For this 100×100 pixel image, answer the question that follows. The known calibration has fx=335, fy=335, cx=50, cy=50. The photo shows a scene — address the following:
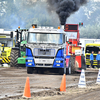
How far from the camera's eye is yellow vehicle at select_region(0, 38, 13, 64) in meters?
28.5

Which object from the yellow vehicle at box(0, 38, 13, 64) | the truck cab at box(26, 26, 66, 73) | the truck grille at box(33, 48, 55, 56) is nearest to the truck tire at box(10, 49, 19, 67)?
the yellow vehicle at box(0, 38, 13, 64)

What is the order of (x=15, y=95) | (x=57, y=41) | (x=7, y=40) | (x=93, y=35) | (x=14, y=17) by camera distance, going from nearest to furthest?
(x=15, y=95) → (x=57, y=41) → (x=7, y=40) → (x=93, y=35) → (x=14, y=17)

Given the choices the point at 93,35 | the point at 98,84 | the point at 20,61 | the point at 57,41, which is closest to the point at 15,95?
the point at 98,84

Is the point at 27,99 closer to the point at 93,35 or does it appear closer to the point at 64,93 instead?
the point at 64,93

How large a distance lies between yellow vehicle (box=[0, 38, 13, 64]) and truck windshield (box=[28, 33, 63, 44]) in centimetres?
871

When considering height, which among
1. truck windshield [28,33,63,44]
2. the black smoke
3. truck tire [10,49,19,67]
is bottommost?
truck tire [10,49,19,67]

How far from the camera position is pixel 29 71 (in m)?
20.8

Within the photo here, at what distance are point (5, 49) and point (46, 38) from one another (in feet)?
33.0

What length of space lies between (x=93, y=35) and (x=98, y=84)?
9592cm

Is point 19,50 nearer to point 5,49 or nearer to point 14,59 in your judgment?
point 14,59

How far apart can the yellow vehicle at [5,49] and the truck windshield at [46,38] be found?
8.71 meters

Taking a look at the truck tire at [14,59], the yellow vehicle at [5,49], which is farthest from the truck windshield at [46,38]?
the yellow vehicle at [5,49]

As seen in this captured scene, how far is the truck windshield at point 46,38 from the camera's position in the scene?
782 inches

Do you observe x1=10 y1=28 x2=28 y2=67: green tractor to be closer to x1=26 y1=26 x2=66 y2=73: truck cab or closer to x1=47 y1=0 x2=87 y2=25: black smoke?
x1=26 y1=26 x2=66 y2=73: truck cab
